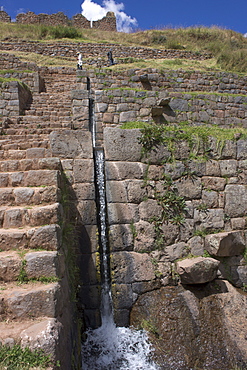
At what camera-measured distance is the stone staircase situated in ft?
8.37

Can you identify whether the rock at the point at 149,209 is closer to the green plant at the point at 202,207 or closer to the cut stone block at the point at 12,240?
the green plant at the point at 202,207

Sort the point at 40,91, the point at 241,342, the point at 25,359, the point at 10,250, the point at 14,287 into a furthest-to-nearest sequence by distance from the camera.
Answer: the point at 40,91
the point at 241,342
the point at 10,250
the point at 14,287
the point at 25,359

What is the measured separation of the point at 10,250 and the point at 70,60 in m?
18.4

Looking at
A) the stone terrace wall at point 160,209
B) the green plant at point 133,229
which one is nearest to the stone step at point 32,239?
the stone terrace wall at point 160,209

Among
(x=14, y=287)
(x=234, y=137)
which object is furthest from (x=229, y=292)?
(x=14, y=287)

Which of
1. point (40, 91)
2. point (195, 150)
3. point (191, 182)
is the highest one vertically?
point (40, 91)

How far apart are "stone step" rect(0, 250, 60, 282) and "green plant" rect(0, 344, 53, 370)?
Answer: 723mm

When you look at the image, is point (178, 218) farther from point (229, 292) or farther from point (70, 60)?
point (70, 60)

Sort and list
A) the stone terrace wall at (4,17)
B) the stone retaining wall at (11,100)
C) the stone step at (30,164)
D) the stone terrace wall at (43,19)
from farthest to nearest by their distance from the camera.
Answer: the stone terrace wall at (4,17)
the stone terrace wall at (43,19)
the stone retaining wall at (11,100)
the stone step at (30,164)

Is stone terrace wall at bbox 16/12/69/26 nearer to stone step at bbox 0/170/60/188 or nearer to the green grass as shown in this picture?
the green grass

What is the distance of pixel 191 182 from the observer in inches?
190

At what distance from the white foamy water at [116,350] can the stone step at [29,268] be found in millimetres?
1714

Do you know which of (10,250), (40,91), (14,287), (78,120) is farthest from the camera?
(40,91)

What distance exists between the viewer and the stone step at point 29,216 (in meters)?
3.34
